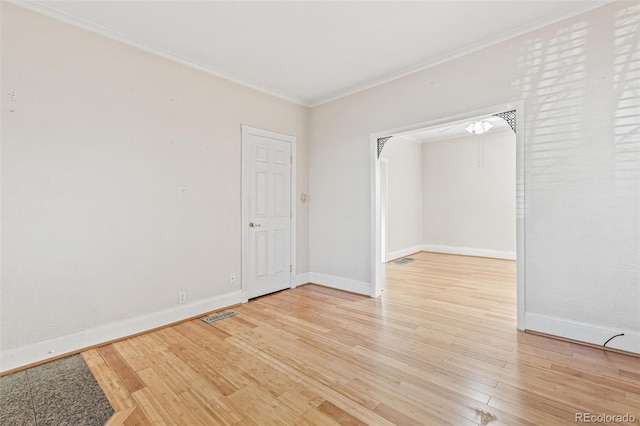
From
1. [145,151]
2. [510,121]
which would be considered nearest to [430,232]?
[510,121]

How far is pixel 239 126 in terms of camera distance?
3.78m

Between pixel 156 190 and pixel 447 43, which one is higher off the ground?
pixel 447 43

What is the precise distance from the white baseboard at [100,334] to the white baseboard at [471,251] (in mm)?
5589

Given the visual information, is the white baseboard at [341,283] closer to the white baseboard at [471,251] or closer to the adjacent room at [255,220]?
the adjacent room at [255,220]

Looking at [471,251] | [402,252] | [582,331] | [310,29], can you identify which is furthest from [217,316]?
[471,251]

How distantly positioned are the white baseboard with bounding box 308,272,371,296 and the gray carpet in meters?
2.96

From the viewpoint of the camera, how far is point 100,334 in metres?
2.68

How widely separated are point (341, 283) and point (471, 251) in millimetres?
4099

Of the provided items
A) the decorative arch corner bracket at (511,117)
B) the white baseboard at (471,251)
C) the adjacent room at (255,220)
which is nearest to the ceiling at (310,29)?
the adjacent room at (255,220)

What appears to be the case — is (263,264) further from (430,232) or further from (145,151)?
(430,232)

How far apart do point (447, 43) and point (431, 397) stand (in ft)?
10.5

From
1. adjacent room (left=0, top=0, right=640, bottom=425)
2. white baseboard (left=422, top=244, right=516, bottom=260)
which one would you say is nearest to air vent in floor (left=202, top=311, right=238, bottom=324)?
adjacent room (left=0, top=0, right=640, bottom=425)

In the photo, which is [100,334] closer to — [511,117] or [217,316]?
[217,316]

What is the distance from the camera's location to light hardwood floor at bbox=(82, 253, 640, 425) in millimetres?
1744
